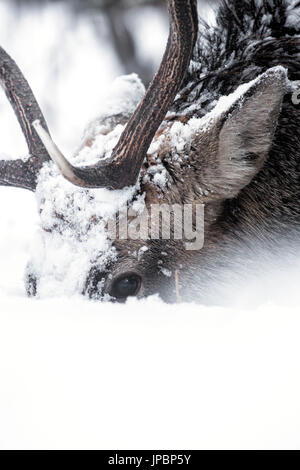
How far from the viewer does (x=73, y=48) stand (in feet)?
26.9

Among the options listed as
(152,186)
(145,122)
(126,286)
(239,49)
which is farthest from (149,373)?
(239,49)

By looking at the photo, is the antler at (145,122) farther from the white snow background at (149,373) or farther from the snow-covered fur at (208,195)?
the white snow background at (149,373)

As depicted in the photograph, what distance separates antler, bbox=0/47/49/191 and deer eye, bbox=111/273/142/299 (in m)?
0.77

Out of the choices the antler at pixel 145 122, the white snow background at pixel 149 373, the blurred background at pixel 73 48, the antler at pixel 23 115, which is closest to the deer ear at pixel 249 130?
the antler at pixel 145 122

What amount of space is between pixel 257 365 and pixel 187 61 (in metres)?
1.63

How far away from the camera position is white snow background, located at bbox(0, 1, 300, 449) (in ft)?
5.36

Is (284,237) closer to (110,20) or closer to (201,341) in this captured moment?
(201,341)

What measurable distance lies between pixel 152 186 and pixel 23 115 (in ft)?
2.85

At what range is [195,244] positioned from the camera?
2904 millimetres

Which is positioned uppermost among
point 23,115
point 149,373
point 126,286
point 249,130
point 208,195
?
point 23,115

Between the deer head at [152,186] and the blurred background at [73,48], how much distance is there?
162 inches

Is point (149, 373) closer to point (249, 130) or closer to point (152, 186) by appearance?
point (152, 186)

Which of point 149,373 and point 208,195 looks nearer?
A: point 149,373

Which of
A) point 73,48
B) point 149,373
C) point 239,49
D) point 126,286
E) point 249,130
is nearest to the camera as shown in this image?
point 149,373
